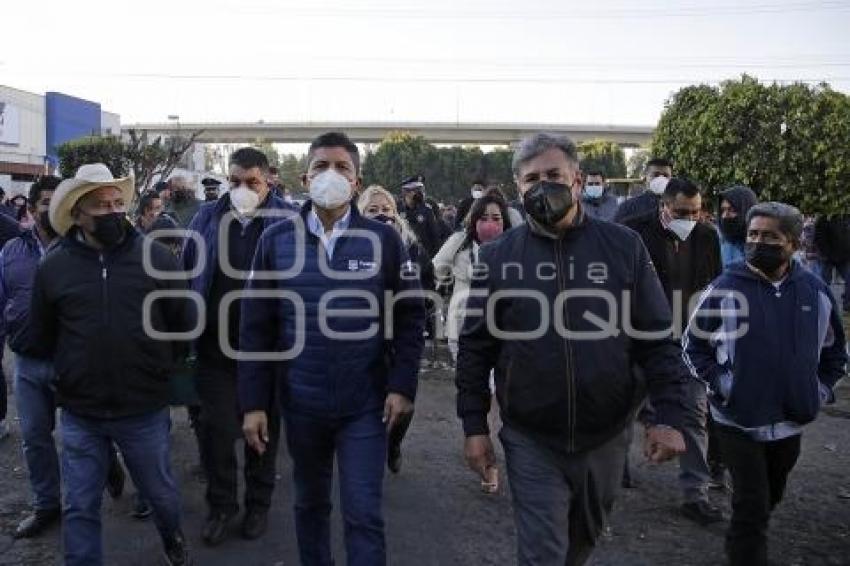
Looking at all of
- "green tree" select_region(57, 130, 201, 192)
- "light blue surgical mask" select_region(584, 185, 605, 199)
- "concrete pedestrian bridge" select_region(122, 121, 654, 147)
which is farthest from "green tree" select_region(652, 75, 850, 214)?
"concrete pedestrian bridge" select_region(122, 121, 654, 147)

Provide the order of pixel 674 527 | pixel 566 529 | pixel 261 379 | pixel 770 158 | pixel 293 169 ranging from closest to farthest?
1. pixel 566 529
2. pixel 261 379
3. pixel 674 527
4. pixel 770 158
5. pixel 293 169

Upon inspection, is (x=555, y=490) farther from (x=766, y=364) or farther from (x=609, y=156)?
(x=609, y=156)

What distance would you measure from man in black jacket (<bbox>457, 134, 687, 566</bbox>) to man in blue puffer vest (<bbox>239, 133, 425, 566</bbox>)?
497mm

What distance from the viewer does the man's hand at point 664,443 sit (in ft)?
9.68

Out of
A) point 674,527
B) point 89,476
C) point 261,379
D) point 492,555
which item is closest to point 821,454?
point 674,527

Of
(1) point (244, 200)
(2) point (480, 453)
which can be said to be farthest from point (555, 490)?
(1) point (244, 200)

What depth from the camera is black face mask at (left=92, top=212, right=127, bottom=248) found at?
378 centimetres

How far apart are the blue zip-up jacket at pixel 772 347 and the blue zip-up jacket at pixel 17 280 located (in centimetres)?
406

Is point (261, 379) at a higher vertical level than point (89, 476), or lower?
higher

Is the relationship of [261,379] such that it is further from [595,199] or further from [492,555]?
[595,199]

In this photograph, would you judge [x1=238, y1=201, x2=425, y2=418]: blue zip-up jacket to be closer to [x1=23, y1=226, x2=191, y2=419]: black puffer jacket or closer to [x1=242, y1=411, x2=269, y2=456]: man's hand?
[x1=242, y1=411, x2=269, y2=456]: man's hand

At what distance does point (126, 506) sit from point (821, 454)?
17.6 feet

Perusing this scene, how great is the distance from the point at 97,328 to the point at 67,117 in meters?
51.7

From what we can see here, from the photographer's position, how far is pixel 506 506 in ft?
16.9
